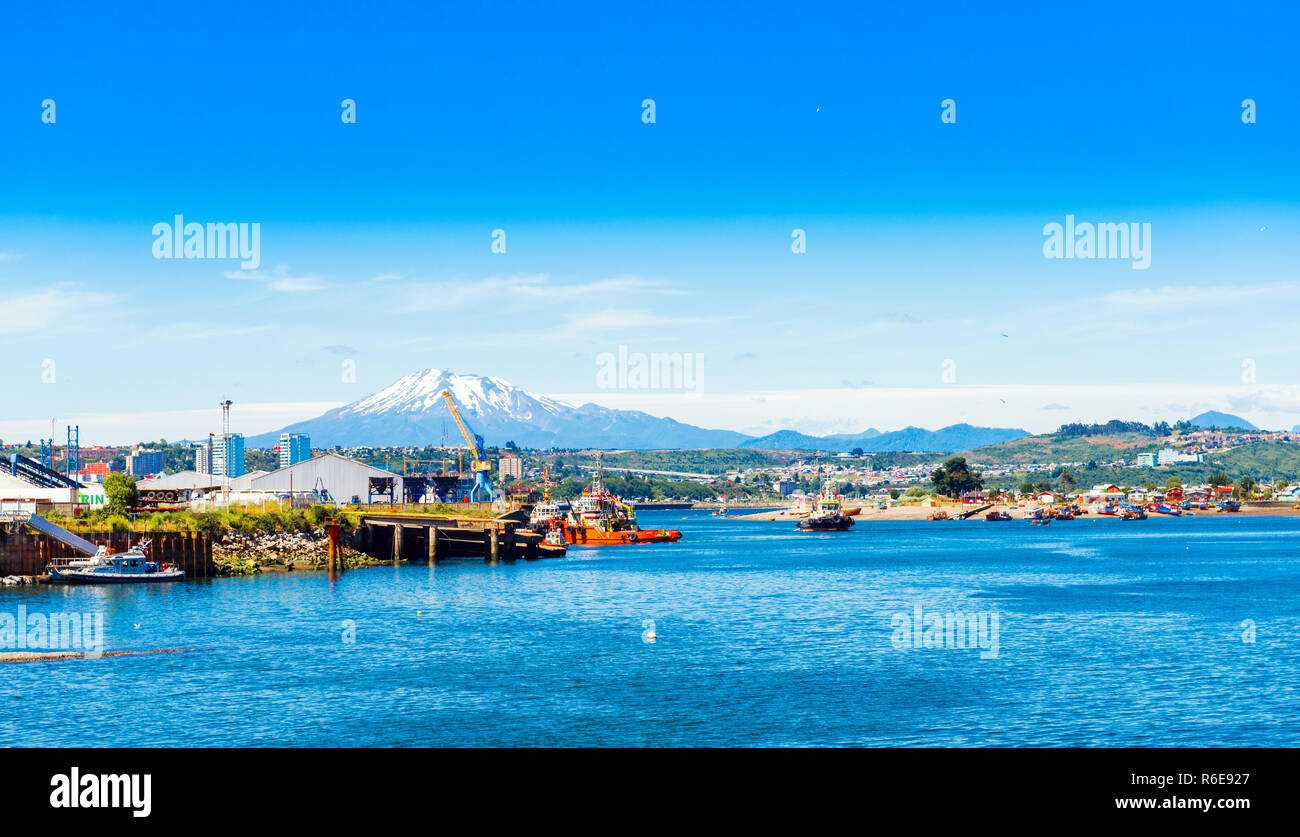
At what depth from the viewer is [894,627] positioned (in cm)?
5991

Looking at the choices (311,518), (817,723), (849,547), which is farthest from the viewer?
(849,547)

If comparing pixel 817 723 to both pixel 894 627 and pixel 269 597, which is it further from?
pixel 269 597

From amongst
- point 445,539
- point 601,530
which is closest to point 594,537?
point 601,530

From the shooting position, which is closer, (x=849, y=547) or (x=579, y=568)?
(x=579, y=568)

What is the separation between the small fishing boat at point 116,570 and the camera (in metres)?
79.6

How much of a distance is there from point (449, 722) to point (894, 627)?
103 ft

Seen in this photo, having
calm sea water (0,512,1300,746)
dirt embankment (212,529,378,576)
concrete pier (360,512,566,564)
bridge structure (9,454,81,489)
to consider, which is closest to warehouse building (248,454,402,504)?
concrete pier (360,512,566,564)

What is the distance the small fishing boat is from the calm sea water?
11.1ft

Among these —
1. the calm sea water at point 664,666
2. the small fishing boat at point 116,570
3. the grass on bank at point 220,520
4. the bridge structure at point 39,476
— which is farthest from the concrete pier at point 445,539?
the bridge structure at point 39,476

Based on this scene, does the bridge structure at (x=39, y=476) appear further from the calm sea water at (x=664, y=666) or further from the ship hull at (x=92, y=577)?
the calm sea water at (x=664, y=666)

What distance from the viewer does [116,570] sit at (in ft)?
267

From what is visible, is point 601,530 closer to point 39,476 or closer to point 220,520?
point 220,520
